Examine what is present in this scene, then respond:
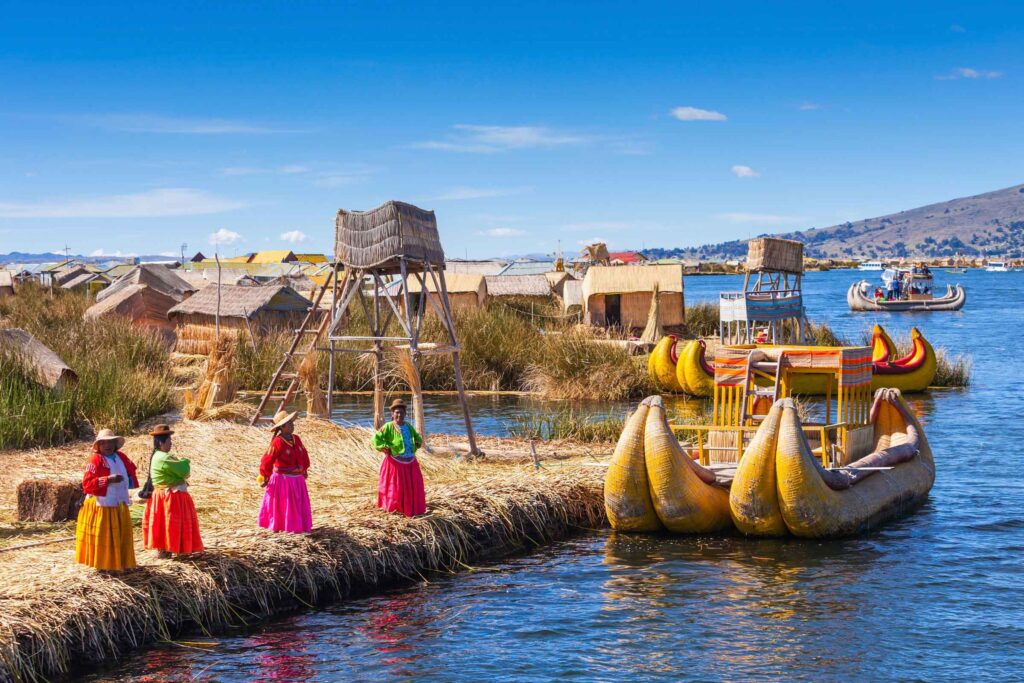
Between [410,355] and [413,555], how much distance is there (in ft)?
13.5

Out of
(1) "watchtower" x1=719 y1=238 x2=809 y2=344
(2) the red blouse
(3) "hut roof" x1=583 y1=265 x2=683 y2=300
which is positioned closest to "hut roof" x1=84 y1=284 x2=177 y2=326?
(3) "hut roof" x1=583 y1=265 x2=683 y2=300

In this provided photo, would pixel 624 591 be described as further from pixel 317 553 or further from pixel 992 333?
pixel 992 333

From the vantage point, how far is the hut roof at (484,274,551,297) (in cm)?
4219

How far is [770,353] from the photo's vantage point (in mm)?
13703

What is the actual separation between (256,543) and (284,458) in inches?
29.3

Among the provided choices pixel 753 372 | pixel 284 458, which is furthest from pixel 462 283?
pixel 284 458

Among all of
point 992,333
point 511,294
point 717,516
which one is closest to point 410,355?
point 717,516

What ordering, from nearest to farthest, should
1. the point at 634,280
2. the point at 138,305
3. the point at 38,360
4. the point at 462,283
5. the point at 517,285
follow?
the point at 38,360 → the point at 138,305 → the point at 634,280 → the point at 462,283 → the point at 517,285

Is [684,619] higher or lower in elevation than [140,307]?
lower

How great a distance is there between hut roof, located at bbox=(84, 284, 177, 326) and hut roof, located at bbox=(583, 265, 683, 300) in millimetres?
12981

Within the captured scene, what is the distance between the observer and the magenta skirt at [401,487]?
35.3 feet

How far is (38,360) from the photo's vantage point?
1722cm

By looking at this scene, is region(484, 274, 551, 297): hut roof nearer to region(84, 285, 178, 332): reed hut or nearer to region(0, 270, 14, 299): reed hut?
region(84, 285, 178, 332): reed hut

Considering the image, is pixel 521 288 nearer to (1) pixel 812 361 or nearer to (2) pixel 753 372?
(2) pixel 753 372
